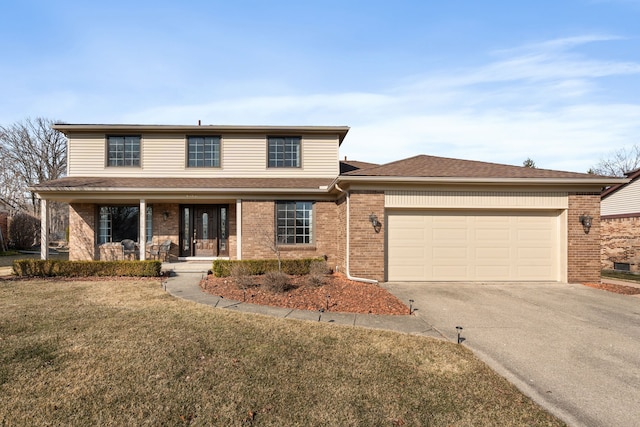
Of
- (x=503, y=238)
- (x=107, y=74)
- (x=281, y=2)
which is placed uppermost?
(x=281, y=2)

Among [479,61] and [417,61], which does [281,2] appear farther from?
[479,61]

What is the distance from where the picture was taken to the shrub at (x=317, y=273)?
28.5ft

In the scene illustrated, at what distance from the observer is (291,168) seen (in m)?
13.7

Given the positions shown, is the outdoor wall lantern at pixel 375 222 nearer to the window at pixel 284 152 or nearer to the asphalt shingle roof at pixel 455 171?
the asphalt shingle roof at pixel 455 171

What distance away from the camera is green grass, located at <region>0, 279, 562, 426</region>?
309 cm

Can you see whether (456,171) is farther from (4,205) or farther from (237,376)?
(4,205)

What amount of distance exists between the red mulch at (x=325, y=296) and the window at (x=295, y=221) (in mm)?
3140

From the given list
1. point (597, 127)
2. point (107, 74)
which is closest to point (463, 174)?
point (107, 74)

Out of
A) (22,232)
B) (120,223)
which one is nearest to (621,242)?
(120,223)

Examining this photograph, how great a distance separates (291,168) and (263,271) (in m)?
4.89

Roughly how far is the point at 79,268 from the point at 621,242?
71.7 ft

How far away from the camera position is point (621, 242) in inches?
594

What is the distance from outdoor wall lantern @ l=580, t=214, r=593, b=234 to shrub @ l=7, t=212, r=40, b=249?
96.6 ft

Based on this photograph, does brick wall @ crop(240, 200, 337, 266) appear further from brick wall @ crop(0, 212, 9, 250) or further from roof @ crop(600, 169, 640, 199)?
brick wall @ crop(0, 212, 9, 250)
